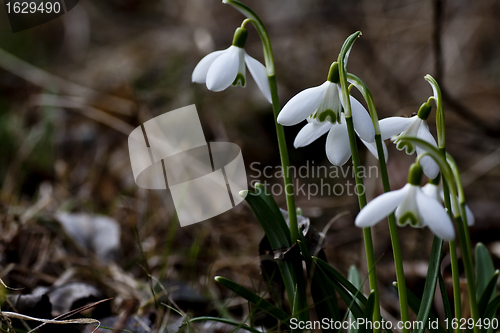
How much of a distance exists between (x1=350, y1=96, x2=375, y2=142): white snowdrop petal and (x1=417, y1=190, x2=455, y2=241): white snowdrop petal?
0.59 ft

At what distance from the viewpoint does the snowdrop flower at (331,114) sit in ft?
2.72

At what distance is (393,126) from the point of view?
2.80 ft

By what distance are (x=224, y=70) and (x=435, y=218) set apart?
0.54m

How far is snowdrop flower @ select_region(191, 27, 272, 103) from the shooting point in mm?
923

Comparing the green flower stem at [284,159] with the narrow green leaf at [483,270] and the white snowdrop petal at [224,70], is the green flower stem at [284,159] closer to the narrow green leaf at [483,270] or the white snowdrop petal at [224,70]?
the white snowdrop petal at [224,70]

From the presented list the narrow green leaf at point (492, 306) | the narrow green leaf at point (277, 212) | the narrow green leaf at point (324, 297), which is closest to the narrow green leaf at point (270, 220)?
the narrow green leaf at point (277, 212)

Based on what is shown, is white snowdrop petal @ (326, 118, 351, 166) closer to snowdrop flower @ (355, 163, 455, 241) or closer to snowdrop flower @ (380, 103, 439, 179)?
snowdrop flower @ (380, 103, 439, 179)

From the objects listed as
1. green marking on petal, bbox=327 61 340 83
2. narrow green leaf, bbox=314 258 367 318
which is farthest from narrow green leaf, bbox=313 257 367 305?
green marking on petal, bbox=327 61 340 83

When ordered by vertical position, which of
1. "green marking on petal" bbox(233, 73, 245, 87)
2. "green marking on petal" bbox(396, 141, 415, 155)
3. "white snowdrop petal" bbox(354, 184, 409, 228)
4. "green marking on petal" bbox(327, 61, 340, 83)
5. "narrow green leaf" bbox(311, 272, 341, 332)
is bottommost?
"narrow green leaf" bbox(311, 272, 341, 332)

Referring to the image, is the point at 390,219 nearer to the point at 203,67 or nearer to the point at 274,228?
the point at 274,228

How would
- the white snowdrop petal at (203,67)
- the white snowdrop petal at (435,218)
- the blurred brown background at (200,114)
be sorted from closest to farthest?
the white snowdrop petal at (435,218), the white snowdrop petal at (203,67), the blurred brown background at (200,114)

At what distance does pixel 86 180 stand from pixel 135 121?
1.97ft

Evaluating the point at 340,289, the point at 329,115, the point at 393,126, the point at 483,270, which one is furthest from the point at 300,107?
the point at 483,270

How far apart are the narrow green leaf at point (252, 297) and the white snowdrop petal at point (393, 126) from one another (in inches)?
17.2
